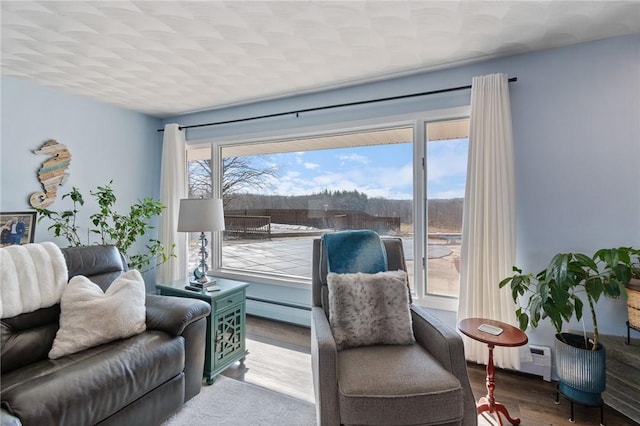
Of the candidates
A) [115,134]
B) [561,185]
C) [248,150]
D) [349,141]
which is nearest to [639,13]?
[561,185]

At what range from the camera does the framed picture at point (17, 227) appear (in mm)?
2562

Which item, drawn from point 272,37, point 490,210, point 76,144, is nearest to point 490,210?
point 490,210

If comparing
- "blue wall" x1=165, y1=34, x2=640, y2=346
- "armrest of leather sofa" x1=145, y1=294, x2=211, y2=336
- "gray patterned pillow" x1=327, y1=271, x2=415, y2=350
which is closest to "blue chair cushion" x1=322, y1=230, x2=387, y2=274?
"gray patterned pillow" x1=327, y1=271, x2=415, y2=350

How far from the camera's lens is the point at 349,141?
9.86 feet

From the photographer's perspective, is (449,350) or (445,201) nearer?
(449,350)

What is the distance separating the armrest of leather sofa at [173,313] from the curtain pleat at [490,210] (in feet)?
6.51

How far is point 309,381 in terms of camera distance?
2141mm

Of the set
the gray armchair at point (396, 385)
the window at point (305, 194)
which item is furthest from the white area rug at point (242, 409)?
the window at point (305, 194)

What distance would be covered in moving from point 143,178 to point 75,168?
2.46 feet

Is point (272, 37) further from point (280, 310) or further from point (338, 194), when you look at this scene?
point (280, 310)

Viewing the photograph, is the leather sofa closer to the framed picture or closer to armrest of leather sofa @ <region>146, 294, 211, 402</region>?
armrest of leather sofa @ <region>146, 294, 211, 402</region>

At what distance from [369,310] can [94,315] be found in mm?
1555

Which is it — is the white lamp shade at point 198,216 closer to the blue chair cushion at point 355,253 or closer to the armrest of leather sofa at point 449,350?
the blue chair cushion at point 355,253

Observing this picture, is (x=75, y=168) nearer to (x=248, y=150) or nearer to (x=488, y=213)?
(x=248, y=150)
